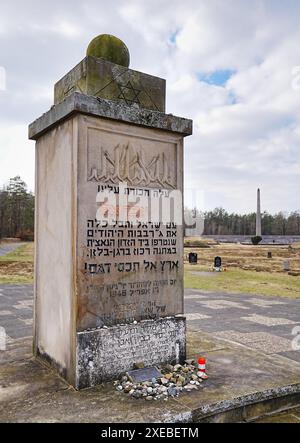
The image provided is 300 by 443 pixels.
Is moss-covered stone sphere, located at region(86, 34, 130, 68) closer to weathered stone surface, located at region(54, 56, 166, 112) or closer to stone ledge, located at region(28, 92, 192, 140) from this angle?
weathered stone surface, located at region(54, 56, 166, 112)

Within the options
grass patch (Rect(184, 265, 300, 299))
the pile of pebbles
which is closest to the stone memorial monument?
the pile of pebbles

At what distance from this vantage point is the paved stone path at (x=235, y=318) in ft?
19.8

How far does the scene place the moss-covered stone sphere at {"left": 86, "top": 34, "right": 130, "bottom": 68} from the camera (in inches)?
166

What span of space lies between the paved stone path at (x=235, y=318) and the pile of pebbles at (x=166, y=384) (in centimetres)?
172

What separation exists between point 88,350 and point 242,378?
160 cm

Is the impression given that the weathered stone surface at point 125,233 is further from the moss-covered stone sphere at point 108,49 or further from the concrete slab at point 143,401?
the moss-covered stone sphere at point 108,49

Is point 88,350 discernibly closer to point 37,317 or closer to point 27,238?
point 37,317

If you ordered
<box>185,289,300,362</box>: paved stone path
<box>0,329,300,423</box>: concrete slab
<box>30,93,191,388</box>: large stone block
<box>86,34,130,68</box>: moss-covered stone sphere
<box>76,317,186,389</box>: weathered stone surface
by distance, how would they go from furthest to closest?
<box>185,289,300,362</box>: paved stone path < <box>86,34,130,68</box>: moss-covered stone sphere < <box>30,93,191,388</box>: large stone block < <box>76,317,186,389</box>: weathered stone surface < <box>0,329,300,423</box>: concrete slab

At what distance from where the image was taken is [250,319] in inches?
306

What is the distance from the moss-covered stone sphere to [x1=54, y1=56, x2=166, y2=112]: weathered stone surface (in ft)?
0.58

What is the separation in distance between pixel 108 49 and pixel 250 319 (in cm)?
592

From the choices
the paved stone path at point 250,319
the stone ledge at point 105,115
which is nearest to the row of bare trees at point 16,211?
the paved stone path at point 250,319
